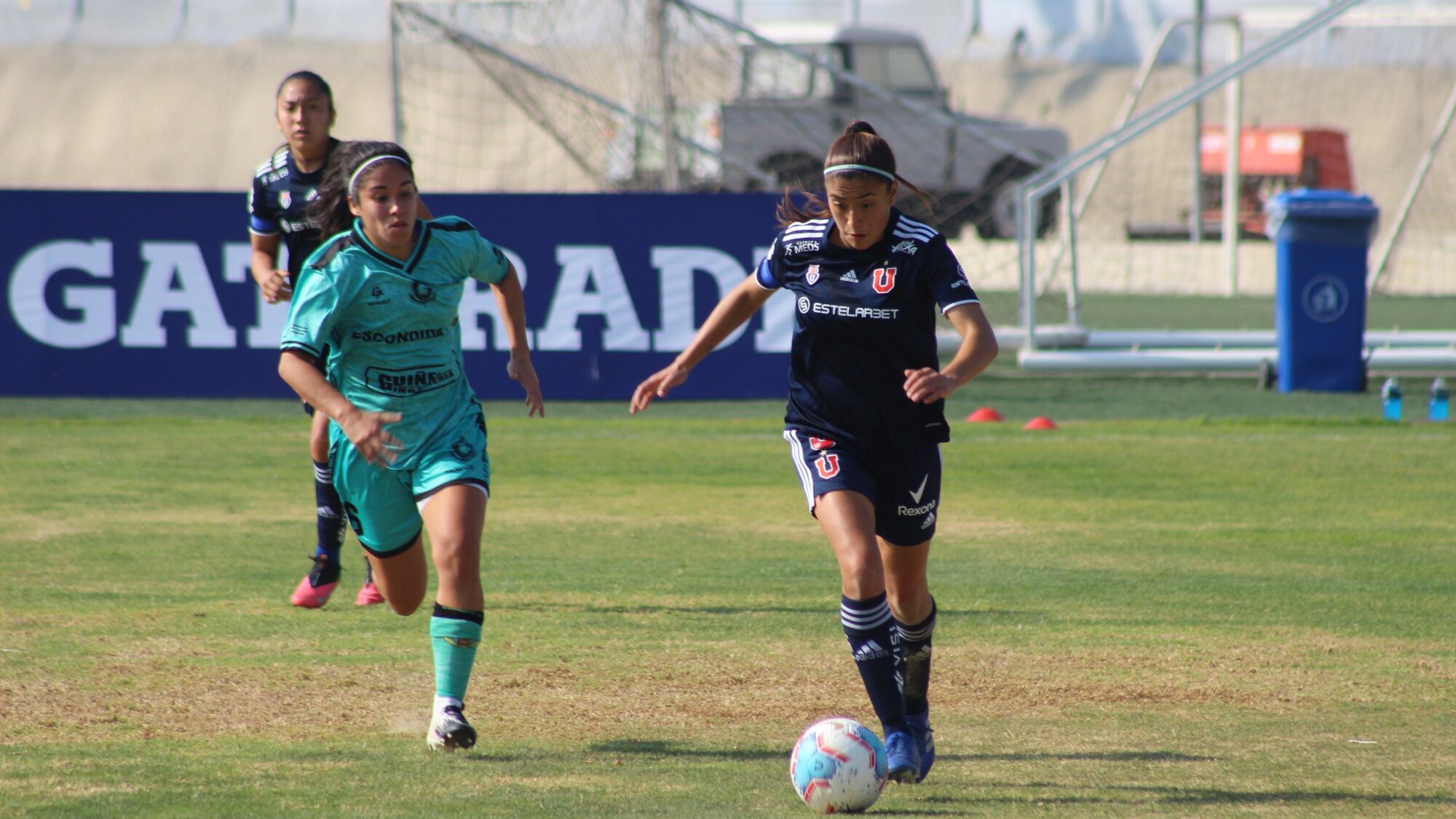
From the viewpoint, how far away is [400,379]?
5.58m

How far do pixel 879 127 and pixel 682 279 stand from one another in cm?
1008

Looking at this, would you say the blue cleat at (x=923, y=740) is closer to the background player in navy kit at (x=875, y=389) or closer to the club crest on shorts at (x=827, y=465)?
the background player in navy kit at (x=875, y=389)

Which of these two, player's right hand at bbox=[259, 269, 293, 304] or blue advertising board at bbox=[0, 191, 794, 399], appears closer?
player's right hand at bbox=[259, 269, 293, 304]

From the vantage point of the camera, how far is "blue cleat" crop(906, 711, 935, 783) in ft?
16.9

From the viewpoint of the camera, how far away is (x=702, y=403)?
1580 centimetres

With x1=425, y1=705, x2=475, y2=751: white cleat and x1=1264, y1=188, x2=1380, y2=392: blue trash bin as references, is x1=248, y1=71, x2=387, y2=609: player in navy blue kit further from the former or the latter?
x1=1264, y1=188, x2=1380, y2=392: blue trash bin

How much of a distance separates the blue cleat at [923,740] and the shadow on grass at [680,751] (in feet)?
1.38

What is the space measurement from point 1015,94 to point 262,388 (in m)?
40.4

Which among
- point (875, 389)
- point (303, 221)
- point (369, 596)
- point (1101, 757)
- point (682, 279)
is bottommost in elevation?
point (1101, 757)

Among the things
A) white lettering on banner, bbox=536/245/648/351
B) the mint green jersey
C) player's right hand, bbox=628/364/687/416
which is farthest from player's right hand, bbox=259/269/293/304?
white lettering on banner, bbox=536/245/648/351

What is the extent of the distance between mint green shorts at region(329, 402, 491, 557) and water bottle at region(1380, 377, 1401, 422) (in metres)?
10.7

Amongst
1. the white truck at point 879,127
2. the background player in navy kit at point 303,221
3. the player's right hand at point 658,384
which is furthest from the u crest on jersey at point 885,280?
the white truck at point 879,127

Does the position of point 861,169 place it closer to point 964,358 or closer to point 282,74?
point 964,358

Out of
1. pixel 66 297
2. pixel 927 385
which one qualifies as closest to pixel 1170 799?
pixel 927 385
